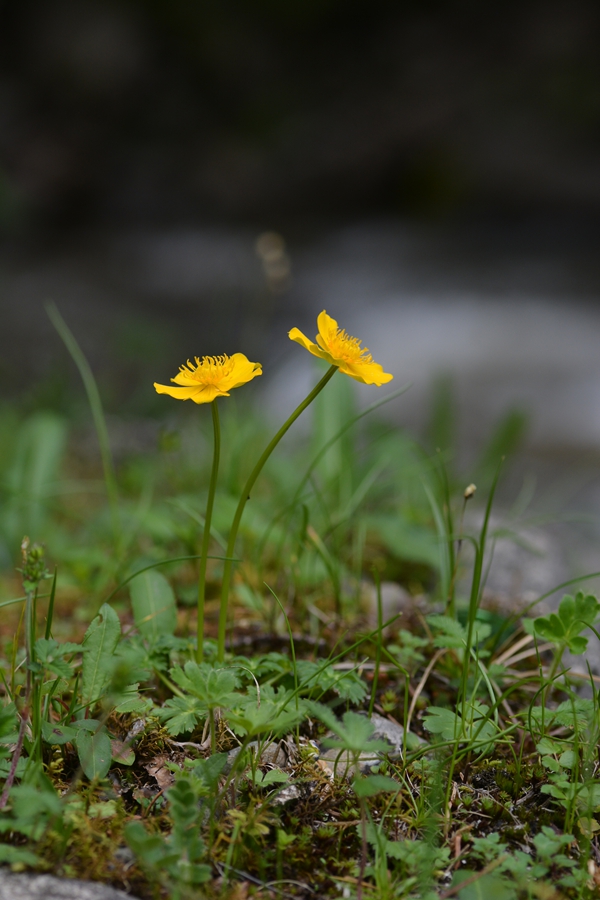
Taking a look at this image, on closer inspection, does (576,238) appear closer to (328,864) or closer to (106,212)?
(106,212)

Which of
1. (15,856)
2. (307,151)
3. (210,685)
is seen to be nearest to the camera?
(15,856)

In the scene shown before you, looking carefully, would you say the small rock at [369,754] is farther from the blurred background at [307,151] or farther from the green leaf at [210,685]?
the blurred background at [307,151]

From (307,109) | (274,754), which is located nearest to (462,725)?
(274,754)

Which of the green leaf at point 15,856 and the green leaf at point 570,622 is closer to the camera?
the green leaf at point 15,856

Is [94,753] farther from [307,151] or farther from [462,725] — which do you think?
[307,151]

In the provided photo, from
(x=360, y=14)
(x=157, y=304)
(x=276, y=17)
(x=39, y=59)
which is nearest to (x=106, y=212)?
(x=39, y=59)

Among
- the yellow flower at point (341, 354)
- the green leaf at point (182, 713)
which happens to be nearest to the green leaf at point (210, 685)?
the green leaf at point (182, 713)
